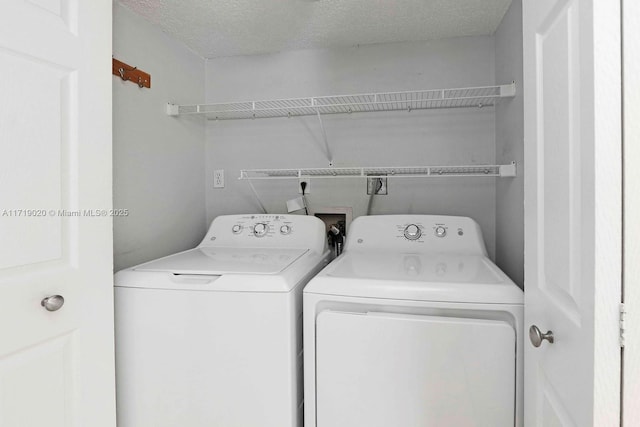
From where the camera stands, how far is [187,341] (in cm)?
131

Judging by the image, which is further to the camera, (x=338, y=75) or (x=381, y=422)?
(x=338, y=75)

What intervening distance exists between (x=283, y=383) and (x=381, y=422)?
35cm

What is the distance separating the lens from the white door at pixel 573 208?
0.60 metres

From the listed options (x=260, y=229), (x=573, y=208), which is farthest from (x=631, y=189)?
(x=260, y=229)

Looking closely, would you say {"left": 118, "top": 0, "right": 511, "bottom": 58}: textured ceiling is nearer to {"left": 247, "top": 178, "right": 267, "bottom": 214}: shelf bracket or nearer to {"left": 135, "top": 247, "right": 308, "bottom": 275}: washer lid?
{"left": 247, "top": 178, "right": 267, "bottom": 214}: shelf bracket

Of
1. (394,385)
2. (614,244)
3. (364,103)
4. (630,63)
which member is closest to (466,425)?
(394,385)

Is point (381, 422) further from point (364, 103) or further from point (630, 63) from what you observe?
point (364, 103)

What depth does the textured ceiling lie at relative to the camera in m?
1.72

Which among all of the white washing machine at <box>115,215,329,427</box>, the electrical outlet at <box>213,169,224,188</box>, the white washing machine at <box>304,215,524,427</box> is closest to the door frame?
the white washing machine at <box>304,215,524,427</box>

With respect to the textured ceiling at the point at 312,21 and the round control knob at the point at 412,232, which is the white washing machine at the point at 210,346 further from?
the textured ceiling at the point at 312,21

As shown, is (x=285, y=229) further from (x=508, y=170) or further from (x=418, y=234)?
(x=508, y=170)

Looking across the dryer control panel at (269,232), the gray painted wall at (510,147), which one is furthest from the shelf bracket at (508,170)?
the dryer control panel at (269,232)

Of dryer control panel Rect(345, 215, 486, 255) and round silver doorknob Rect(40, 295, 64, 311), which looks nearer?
round silver doorknob Rect(40, 295, 64, 311)

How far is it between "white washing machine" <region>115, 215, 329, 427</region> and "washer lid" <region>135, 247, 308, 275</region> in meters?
0.01
